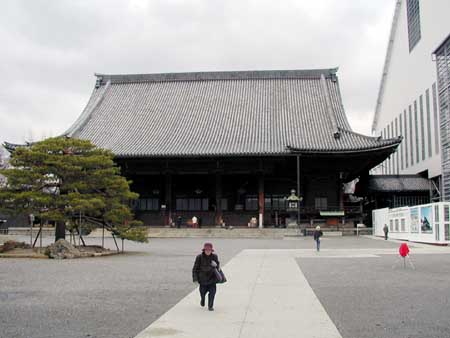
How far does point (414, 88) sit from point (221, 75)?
18.2 meters

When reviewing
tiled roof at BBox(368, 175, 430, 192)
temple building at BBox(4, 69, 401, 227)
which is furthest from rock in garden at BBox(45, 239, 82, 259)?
tiled roof at BBox(368, 175, 430, 192)

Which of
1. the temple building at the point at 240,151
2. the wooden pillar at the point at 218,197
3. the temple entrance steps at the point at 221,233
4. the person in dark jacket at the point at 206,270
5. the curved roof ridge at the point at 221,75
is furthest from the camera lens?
the curved roof ridge at the point at 221,75

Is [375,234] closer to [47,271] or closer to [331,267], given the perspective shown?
[331,267]

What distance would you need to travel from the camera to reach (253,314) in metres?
7.96

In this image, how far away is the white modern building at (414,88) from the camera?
43625 millimetres

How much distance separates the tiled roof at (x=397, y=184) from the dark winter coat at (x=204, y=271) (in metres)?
35.4

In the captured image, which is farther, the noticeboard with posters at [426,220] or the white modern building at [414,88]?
the white modern building at [414,88]

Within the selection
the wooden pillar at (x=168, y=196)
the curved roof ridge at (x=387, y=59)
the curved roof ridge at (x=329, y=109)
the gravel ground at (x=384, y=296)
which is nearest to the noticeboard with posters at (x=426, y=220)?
the gravel ground at (x=384, y=296)

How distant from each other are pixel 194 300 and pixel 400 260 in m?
9.55

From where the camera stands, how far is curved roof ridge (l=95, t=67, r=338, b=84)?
4878 centimetres

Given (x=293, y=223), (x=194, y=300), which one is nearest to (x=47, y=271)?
(x=194, y=300)

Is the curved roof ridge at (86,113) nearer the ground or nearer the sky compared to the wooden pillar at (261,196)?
nearer the sky

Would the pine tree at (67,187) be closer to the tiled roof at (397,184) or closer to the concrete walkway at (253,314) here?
the concrete walkway at (253,314)

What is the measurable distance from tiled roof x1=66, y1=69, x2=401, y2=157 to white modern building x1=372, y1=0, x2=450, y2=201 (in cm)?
772
